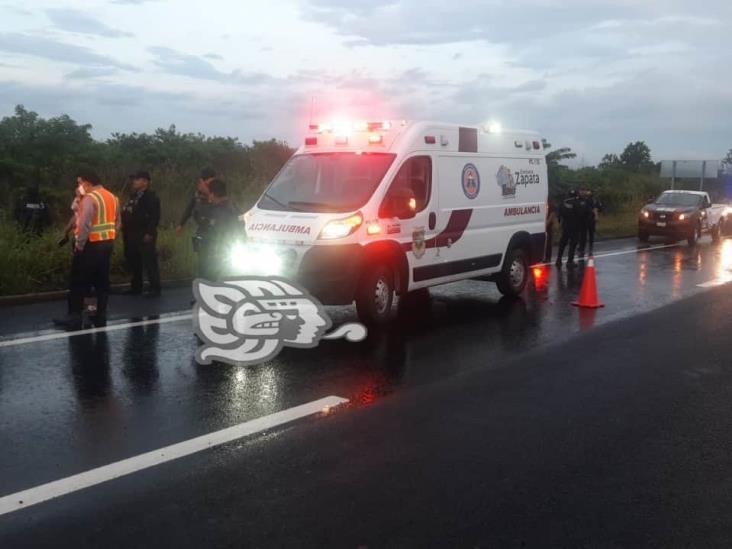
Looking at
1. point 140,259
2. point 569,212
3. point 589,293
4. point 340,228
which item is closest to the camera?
point 340,228

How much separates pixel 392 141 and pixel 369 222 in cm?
114

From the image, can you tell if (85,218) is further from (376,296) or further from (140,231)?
(376,296)

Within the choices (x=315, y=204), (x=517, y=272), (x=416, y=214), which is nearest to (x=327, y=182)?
(x=315, y=204)

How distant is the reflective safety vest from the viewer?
8.83m

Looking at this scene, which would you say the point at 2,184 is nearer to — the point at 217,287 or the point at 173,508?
the point at 217,287

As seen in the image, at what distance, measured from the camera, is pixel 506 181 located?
11125mm

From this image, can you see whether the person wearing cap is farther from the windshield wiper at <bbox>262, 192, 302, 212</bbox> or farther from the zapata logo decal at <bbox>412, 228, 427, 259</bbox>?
the zapata logo decal at <bbox>412, 228, 427, 259</bbox>

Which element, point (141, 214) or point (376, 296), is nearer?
point (376, 296)

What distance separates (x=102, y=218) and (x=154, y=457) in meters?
4.70

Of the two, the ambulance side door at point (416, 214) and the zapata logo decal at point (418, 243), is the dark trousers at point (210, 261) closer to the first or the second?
the ambulance side door at point (416, 214)

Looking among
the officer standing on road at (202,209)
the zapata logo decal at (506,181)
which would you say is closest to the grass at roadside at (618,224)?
the zapata logo decal at (506,181)

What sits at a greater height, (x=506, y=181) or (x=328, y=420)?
(x=506, y=181)

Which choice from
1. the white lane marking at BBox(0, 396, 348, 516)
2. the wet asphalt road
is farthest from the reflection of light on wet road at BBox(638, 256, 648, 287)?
the white lane marking at BBox(0, 396, 348, 516)
